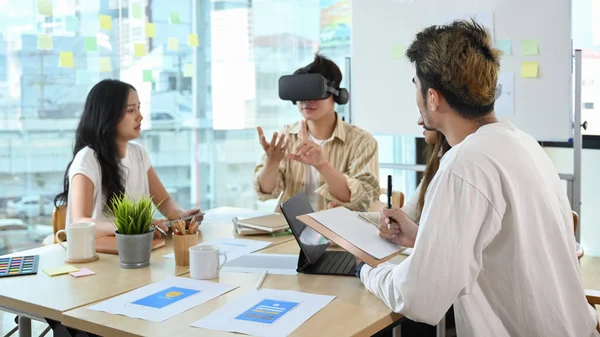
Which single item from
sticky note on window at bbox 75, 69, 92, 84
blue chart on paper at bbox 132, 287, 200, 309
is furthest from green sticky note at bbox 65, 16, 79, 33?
blue chart on paper at bbox 132, 287, 200, 309

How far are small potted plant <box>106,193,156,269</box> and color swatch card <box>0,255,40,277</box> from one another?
0.83ft

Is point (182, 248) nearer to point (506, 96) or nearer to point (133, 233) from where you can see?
point (133, 233)

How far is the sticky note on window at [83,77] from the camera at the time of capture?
3789 millimetres

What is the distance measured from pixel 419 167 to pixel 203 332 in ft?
9.15

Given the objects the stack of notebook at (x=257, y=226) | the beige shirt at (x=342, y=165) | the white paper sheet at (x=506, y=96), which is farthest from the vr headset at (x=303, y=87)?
the white paper sheet at (x=506, y=96)

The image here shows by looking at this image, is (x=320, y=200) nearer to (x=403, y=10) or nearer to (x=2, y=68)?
(x=403, y=10)

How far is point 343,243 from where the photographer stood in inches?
67.6

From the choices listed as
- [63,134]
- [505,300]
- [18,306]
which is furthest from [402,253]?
[63,134]

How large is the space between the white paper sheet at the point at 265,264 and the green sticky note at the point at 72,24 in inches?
92.7

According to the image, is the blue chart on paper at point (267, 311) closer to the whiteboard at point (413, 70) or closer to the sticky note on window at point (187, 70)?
the whiteboard at point (413, 70)

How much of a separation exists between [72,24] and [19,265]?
2226mm

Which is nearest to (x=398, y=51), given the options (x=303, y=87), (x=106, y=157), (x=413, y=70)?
(x=413, y=70)

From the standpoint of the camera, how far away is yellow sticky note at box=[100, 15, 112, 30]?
3850mm

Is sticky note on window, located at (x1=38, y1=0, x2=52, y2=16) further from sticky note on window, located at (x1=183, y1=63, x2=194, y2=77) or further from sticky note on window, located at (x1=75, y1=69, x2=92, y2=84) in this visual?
sticky note on window, located at (x1=183, y1=63, x2=194, y2=77)
